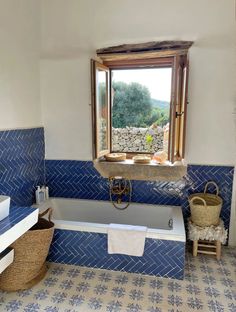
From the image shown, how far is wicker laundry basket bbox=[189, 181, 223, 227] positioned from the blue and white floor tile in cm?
44

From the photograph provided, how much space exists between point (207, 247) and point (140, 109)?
1842 millimetres

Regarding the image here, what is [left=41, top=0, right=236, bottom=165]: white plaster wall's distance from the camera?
2.65 meters

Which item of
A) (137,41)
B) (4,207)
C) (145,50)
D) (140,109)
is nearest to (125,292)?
(4,207)

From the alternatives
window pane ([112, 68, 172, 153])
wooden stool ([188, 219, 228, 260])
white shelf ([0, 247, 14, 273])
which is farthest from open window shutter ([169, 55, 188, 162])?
white shelf ([0, 247, 14, 273])

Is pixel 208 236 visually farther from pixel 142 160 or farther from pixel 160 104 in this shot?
pixel 160 104

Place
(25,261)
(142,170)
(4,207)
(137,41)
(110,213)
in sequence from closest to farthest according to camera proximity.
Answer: (4,207) → (25,261) → (137,41) → (142,170) → (110,213)

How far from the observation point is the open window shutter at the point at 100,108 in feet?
9.07

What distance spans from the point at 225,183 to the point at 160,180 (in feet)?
2.38

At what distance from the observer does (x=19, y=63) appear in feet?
8.61

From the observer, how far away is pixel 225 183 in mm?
2820

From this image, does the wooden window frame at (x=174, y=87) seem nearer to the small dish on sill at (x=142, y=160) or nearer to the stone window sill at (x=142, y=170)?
the stone window sill at (x=142, y=170)

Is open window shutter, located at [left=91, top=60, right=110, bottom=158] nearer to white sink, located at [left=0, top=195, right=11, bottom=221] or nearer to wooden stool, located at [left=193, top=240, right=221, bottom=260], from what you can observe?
white sink, located at [left=0, top=195, right=11, bottom=221]

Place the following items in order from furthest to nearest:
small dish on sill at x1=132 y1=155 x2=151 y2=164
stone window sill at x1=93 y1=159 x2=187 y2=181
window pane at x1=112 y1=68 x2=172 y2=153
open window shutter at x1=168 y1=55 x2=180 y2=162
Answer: window pane at x1=112 y1=68 x2=172 y2=153, small dish on sill at x1=132 y1=155 x2=151 y2=164, stone window sill at x1=93 y1=159 x2=187 y2=181, open window shutter at x1=168 y1=55 x2=180 y2=162

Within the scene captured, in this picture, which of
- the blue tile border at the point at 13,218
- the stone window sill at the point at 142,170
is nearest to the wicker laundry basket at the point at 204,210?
the stone window sill at the point at 142,170
